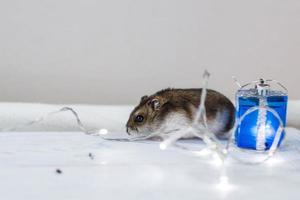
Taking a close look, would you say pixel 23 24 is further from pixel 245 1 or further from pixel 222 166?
pixel 222 166

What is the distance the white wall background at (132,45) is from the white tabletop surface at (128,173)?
17.8 inches

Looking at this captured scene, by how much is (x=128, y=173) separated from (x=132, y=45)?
2.36 feet

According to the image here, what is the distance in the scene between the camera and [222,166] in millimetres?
810

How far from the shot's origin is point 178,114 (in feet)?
3.59

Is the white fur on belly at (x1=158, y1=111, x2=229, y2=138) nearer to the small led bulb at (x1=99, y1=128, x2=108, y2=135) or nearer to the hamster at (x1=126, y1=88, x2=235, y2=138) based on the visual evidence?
the hamster at (x1=126, y1=88, x2=235, y2=138)

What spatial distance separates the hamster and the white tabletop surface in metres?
0.07

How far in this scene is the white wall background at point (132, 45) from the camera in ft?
4.77

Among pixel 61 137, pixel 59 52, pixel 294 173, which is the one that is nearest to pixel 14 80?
pixel 59 52

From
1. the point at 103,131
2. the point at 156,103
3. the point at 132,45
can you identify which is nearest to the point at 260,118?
the point at 156,103

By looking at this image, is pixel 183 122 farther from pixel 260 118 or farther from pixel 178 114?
pixel 260 118

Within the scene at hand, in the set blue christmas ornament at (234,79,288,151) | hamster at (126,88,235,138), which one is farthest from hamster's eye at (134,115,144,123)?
blue christmas ornament at (234,79,288,151)

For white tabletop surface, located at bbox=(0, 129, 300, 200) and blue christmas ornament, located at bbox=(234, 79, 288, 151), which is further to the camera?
blue christmas ornament, located at bbox=(234, 79, 288, 151)

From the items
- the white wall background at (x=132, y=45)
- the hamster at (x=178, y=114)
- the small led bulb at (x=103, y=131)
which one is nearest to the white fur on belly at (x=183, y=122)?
the hamster at (x=178, y=114)

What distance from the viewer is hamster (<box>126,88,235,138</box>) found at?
1.09m
